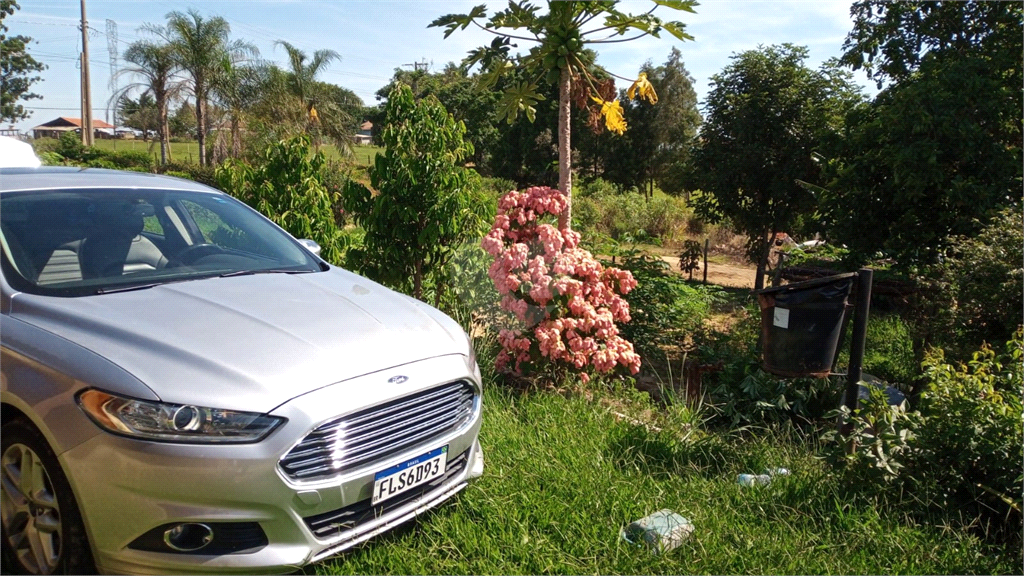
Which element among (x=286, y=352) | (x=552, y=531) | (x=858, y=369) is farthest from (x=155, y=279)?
(x=858, y=369)

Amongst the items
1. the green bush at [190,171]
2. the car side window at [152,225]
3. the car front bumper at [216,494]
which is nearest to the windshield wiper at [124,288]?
the car side window at [152,225]

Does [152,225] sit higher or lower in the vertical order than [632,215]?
higher

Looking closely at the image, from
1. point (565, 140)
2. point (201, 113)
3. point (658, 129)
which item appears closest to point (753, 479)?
point (565, 140)

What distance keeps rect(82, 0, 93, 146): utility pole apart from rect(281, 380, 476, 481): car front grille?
32330mm

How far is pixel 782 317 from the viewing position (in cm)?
414

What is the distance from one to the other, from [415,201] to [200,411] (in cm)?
367

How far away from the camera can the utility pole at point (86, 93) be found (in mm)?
28906

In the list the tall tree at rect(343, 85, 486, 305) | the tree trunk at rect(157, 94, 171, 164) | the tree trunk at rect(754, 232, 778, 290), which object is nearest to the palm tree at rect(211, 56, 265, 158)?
the tree trunk at rect(157, 94, 171, 164)

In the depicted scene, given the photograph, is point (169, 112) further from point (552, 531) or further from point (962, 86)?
point (552, 531)

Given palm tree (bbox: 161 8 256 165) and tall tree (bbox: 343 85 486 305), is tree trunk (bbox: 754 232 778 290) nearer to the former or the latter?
tall tree (bbox: 343 85 486 305)

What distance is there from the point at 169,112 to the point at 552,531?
96.4ft

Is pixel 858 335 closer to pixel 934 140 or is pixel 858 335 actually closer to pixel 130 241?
pixel 130 241

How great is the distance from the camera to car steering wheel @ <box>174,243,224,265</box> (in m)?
3.59

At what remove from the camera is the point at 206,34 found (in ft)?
85.1
